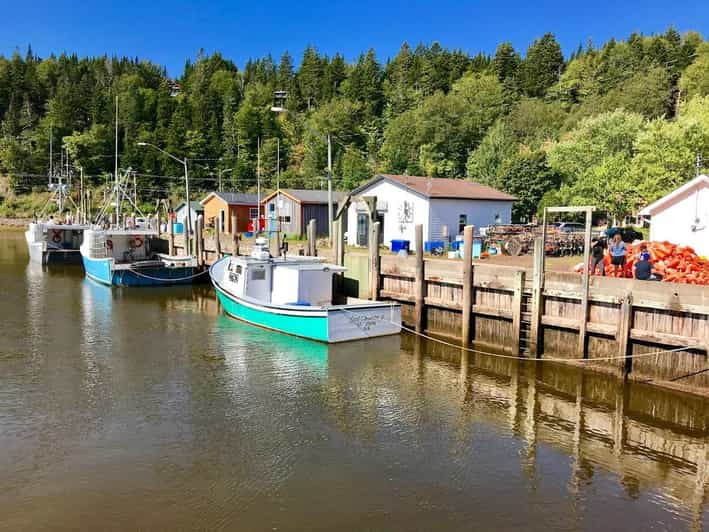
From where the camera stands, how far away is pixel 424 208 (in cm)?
3244

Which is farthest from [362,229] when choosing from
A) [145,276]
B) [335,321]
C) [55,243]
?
[55,243]

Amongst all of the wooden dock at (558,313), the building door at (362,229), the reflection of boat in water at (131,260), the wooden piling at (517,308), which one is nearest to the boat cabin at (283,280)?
the wooden dock at (558,313)

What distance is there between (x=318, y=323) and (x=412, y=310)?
3.54 meters

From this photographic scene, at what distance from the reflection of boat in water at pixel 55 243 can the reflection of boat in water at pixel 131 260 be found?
7913 mm

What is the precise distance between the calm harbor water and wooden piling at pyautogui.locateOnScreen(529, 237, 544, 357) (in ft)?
1.88

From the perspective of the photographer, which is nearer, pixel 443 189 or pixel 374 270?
pixel 374 270

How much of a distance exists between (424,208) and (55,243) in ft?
98.0

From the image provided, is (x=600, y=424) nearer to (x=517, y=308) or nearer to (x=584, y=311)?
(x=584, y=311)

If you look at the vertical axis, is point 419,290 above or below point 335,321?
above

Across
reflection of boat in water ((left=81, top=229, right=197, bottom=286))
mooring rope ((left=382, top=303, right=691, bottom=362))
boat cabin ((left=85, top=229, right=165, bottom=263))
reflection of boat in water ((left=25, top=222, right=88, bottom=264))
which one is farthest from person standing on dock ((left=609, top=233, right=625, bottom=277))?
reflection of boat in water ((left=25, top=222, right=88, bottom=264))

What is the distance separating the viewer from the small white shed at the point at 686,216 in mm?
23625

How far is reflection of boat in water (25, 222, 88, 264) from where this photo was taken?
145 ft

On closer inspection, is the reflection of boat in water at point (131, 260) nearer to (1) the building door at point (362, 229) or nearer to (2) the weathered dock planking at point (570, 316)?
(1) the building door at point (362, 229)

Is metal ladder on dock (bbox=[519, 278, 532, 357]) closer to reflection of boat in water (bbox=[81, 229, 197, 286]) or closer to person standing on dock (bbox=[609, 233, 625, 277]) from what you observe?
person standing on dock (bbox=[609, 233, 625, 277])
